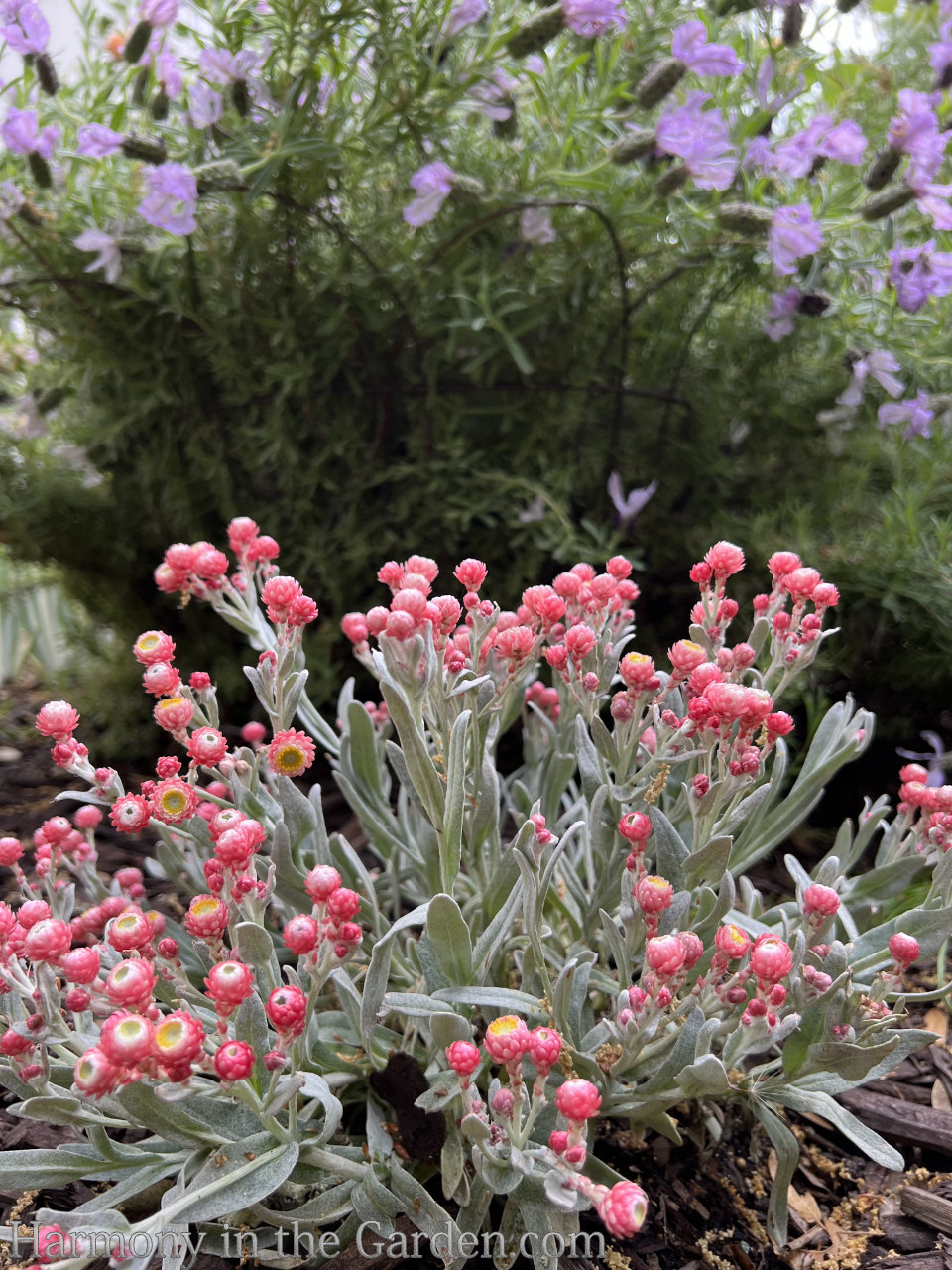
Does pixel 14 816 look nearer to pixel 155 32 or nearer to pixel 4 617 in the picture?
pixel 4 617

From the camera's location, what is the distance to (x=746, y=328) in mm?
1663

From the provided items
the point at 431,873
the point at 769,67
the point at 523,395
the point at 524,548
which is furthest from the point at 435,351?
the point at 431,873

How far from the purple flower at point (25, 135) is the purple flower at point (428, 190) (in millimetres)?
589

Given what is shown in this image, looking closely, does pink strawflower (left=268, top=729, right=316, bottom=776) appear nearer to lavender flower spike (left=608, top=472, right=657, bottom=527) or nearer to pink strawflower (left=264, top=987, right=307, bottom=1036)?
pink strawflower (left=264, top=987, right=307, bottom=1036)

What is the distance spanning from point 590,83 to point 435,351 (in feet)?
1.96

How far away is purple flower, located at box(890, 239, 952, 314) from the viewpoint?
4.60 feet

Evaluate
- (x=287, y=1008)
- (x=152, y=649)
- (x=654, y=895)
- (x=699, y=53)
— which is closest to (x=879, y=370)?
(x=699, y=53)

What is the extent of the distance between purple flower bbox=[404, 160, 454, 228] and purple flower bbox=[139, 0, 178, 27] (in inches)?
17.3

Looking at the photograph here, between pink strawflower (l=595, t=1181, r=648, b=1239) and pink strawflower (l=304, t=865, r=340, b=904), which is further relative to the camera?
pink strawflower (l=304, t=865, r=340, b=904)

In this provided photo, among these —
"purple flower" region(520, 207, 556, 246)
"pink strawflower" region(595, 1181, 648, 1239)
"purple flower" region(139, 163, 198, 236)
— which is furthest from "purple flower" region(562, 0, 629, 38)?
"pink strawflower" region(595, 1181, 648, 1239)

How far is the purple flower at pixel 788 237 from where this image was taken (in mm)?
1271

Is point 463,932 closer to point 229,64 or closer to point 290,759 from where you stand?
point 290,759

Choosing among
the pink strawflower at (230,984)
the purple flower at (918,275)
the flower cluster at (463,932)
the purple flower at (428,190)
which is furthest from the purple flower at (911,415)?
the pink strawflower at (230,984)

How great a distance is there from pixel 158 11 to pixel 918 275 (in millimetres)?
1275
